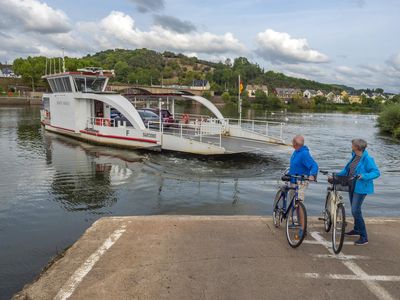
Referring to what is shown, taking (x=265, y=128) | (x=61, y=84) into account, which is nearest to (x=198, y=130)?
(x=61, y=84)

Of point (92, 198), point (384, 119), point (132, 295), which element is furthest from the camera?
point (384, 119)

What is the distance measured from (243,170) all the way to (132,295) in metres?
12.7

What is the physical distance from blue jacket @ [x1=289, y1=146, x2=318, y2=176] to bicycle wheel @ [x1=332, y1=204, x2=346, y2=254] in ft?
2.70

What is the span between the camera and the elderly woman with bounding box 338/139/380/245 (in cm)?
588

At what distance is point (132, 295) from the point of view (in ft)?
14.3

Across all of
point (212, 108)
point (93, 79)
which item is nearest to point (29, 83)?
point (93, 79)

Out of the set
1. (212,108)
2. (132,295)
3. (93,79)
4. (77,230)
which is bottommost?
(77,230)

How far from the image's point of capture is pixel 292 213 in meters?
6.16

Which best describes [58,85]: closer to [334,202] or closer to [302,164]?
[302,164]

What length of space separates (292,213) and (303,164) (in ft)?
2.93

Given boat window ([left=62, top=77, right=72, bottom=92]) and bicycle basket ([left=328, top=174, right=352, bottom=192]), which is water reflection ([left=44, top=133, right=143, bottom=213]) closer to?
boat window ([left=62, top=77, right=72, bottom=92])

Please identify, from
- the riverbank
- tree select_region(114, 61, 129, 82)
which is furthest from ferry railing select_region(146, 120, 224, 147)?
tree select_region(114, 61, 129, 82)

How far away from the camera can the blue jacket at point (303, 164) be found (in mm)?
6387

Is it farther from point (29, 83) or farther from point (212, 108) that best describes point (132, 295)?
point (29, 83)
